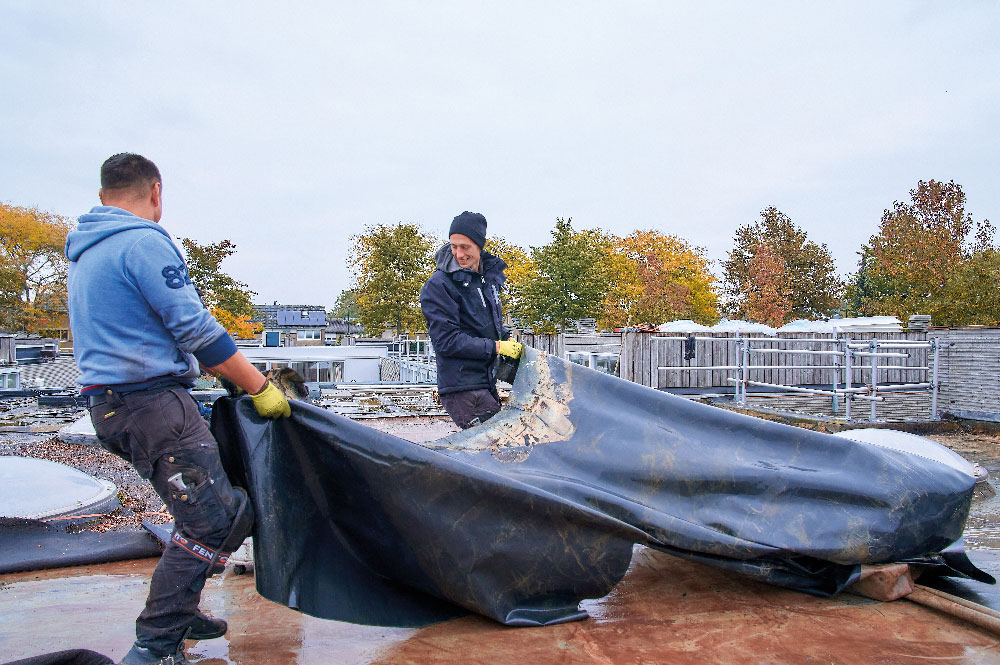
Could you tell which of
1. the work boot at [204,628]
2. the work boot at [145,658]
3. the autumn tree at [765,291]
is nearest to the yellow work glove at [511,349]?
the work boot at [204,628]

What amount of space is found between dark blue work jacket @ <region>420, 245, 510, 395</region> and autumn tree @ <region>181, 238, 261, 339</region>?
39.4 metres

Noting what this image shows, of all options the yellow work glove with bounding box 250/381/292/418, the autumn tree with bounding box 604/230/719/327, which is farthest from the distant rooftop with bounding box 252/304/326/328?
the yellow work glove with bounding box 250/381/292/418

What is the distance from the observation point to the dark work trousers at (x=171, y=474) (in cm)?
185

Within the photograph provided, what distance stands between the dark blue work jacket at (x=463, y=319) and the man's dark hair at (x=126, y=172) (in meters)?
1.43

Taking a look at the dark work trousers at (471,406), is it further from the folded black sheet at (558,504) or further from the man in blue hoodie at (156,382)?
the man in blue hoodie at (156,382)

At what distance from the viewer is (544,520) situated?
222 cm

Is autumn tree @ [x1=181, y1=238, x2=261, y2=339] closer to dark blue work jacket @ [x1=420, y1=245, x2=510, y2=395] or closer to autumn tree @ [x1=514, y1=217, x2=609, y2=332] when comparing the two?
autumn tree @ [x1=514, y1=217, x2=609, y2=332]

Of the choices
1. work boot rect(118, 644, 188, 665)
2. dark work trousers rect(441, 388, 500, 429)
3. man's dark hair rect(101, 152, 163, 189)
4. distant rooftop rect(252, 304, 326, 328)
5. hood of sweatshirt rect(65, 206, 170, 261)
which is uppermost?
distant rooftop rect(252, 304, 326, 328)

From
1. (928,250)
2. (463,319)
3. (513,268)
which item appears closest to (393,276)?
(513,268)

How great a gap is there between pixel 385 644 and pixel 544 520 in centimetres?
63

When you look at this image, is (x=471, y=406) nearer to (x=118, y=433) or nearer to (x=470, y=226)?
(x=470, y=226)

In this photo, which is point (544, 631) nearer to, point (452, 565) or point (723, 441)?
point (452, 565)

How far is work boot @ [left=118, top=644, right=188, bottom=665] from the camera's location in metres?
1.82

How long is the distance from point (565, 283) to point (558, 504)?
32.2 metres
